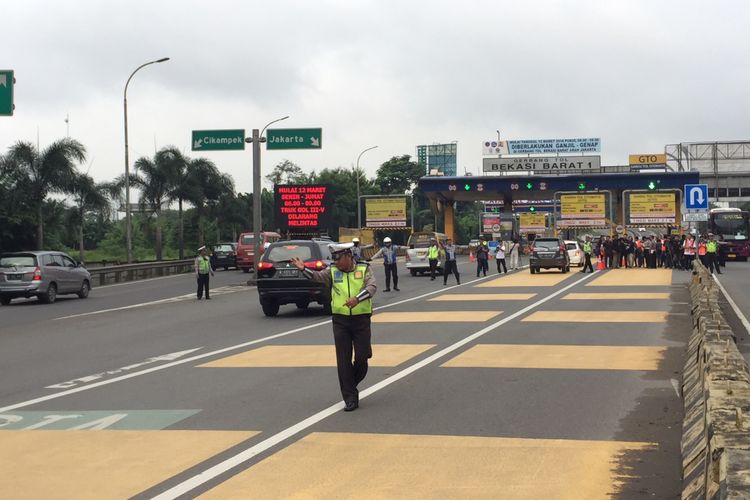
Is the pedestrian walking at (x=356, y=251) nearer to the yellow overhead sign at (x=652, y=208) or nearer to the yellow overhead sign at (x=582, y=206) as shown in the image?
the yellow overhead sign at (x=582, y=206)

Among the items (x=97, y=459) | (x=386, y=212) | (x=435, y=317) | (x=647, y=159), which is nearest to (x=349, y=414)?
(x=97, y=459)

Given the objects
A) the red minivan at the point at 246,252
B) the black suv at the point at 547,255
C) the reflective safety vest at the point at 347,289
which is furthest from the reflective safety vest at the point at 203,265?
the red minivan at the point at 246,252

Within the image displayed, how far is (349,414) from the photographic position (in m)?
8.38

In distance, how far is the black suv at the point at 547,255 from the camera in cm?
3772

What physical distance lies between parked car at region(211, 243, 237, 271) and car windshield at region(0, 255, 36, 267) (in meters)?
22.3

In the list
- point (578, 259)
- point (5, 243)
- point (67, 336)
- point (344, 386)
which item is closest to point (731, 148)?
point (578, 259)

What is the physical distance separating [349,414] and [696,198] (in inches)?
1017

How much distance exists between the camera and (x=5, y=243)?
41.0 metres

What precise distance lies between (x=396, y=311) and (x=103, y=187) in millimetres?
31325

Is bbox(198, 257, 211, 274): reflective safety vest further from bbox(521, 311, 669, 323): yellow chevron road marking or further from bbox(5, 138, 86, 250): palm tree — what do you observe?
bbox(5, 138, 86, 250): palm tree

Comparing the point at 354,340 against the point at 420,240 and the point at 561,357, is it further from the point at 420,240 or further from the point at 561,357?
the point at 420,240

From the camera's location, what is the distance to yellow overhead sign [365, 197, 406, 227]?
243 ft

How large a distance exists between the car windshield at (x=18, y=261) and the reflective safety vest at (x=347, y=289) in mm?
20141

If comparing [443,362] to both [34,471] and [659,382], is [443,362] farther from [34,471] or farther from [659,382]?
[34,471]
